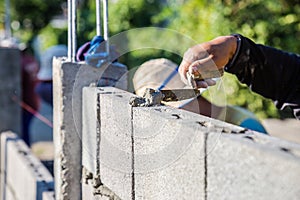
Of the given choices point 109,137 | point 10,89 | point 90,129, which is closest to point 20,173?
point 90,129

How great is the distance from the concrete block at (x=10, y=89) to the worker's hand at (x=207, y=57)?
4.60 metres

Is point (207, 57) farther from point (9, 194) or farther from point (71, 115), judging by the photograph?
point (9, 194)

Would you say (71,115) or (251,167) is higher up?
(251,167)

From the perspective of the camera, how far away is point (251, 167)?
57.3 inches

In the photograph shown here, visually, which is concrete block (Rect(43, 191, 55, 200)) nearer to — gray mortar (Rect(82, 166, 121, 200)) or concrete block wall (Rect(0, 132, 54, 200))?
concrete block wall (Rect(0, 132, 54, 200))

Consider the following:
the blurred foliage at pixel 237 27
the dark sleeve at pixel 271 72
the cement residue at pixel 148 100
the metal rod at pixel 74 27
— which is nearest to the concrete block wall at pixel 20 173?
the metal rod at pixel 74 27

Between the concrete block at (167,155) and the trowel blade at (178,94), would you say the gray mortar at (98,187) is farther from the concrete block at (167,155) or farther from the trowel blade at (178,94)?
the trowel blade at (178,94)

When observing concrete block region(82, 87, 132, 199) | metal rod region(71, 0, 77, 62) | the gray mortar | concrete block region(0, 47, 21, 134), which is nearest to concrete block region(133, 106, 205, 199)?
concrete block region(82, 87, 132, 199)

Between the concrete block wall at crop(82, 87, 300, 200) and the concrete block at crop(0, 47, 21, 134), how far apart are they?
4385 mm

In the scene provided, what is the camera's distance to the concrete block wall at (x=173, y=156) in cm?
143

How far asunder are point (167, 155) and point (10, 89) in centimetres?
558

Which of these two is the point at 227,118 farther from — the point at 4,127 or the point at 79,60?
the point at 4,127

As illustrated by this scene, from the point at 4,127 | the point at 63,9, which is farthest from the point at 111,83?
the point at 63,9

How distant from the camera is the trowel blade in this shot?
2.40 metres
